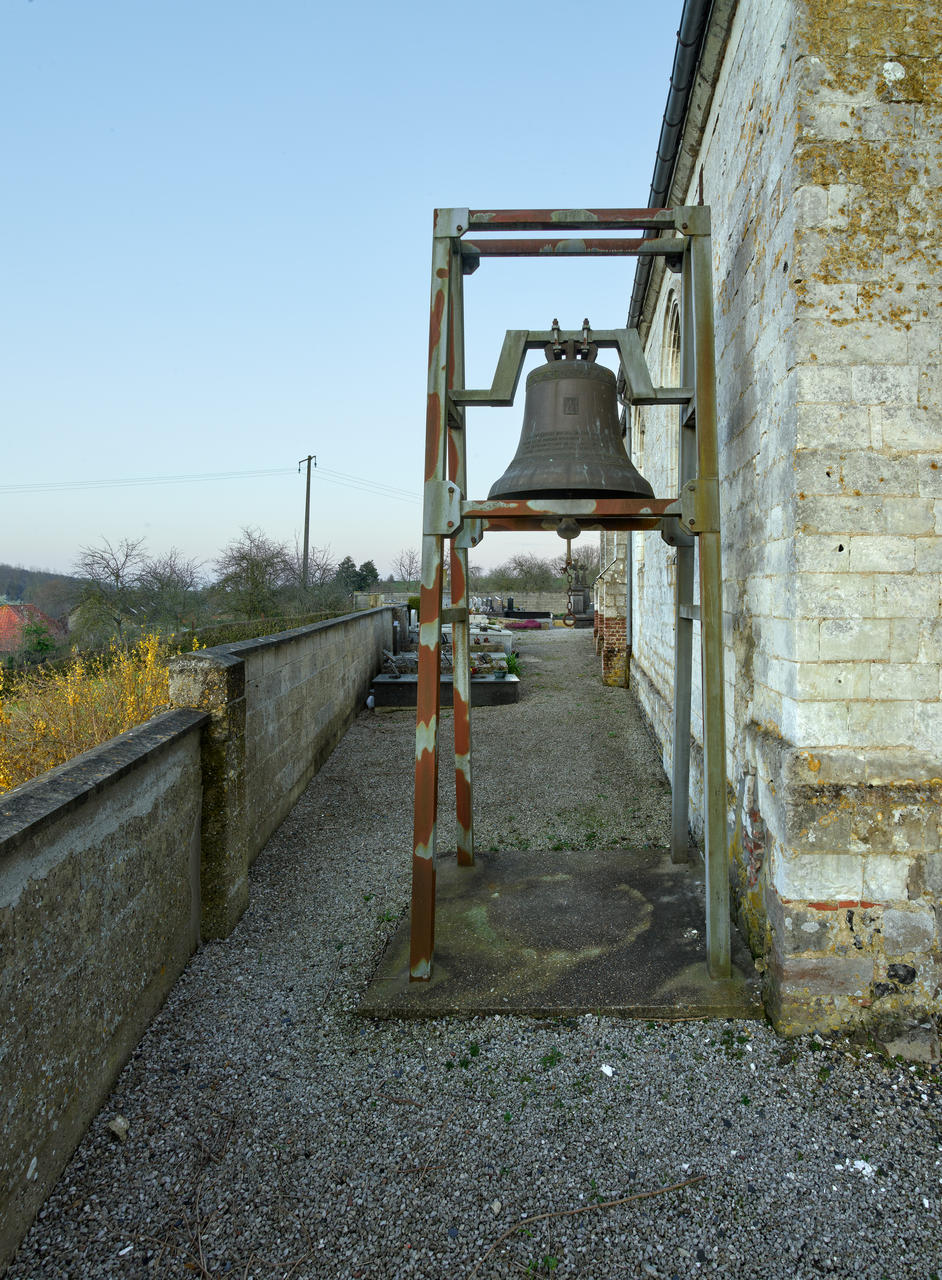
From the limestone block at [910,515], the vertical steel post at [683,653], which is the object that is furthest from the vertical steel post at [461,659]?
the limestone block at [910,515]

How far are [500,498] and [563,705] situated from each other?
7014 millimetres

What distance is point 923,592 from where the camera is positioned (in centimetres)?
245

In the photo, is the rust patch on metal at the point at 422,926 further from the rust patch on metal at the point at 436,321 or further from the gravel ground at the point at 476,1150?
the rust patch on metal at the point at 436,321

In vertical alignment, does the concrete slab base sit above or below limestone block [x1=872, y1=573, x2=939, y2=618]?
below

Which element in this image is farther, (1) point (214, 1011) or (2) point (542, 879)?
(2) point (542, 879)

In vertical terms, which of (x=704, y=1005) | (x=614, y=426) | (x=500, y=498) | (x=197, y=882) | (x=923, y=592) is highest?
(x=614, y=426)

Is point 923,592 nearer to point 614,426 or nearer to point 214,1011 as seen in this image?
point 614,426

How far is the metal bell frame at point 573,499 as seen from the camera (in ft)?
9.35

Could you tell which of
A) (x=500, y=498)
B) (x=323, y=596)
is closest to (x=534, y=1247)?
(x=500, y=498)

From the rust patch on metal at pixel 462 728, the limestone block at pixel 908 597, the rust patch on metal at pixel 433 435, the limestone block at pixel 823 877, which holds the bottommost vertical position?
the limestone block at pixel 823 877

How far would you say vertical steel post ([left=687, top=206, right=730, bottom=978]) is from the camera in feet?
9.24

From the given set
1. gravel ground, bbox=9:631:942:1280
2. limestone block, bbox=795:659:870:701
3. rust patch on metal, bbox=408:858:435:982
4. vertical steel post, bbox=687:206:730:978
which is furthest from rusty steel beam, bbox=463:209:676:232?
gravel ground, bbox=9:631:942:1280

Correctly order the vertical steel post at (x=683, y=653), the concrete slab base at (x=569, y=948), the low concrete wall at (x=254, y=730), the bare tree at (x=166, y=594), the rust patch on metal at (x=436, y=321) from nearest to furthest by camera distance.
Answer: the concrete slab base at (x=569, y=948) → the rust patch on metal at (x=436, y=321) → the low concrete wall at (x=254, y=730) → the vertical steel post at (x=683, y=653) → the bare tree at (x=166, y=594)

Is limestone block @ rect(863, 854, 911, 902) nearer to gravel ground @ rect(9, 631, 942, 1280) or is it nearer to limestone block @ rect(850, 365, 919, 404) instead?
gravel ground @ rect(9, 631, 942, 1280)
